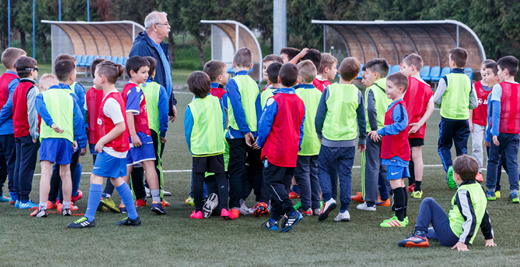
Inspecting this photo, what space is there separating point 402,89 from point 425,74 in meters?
16.7

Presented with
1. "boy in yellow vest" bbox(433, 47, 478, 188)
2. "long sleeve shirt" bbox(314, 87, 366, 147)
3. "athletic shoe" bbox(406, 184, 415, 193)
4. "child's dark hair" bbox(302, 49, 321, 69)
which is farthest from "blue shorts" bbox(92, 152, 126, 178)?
"boy in yellow vest" bbox(433, 47, 478, 188)

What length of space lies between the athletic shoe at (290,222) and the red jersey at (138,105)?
5.58ft

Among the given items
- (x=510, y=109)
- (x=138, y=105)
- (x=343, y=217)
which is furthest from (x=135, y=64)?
(x=510, y=109)

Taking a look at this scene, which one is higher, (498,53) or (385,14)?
(385,14)

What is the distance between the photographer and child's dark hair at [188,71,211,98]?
5832 mm

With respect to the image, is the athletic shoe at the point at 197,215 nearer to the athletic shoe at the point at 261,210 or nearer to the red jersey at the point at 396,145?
the athletic shoe at the point at 261,210

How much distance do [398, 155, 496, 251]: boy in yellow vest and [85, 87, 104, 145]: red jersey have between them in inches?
130

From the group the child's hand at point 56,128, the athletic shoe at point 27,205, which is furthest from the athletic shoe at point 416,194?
the athletic shoe at point 27,205

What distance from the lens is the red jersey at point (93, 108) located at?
20.4 ft

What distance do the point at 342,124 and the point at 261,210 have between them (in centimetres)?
120

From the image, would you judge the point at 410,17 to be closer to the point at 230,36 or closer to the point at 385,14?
the point at 385,14

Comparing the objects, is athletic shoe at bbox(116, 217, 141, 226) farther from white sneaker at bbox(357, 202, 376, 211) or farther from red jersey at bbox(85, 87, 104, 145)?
white sneaker at bbox(357, 202, 376, 211)

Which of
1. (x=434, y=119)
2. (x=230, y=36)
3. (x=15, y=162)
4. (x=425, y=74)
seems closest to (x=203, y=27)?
(x=230, y=36)

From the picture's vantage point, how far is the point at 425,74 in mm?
21703
